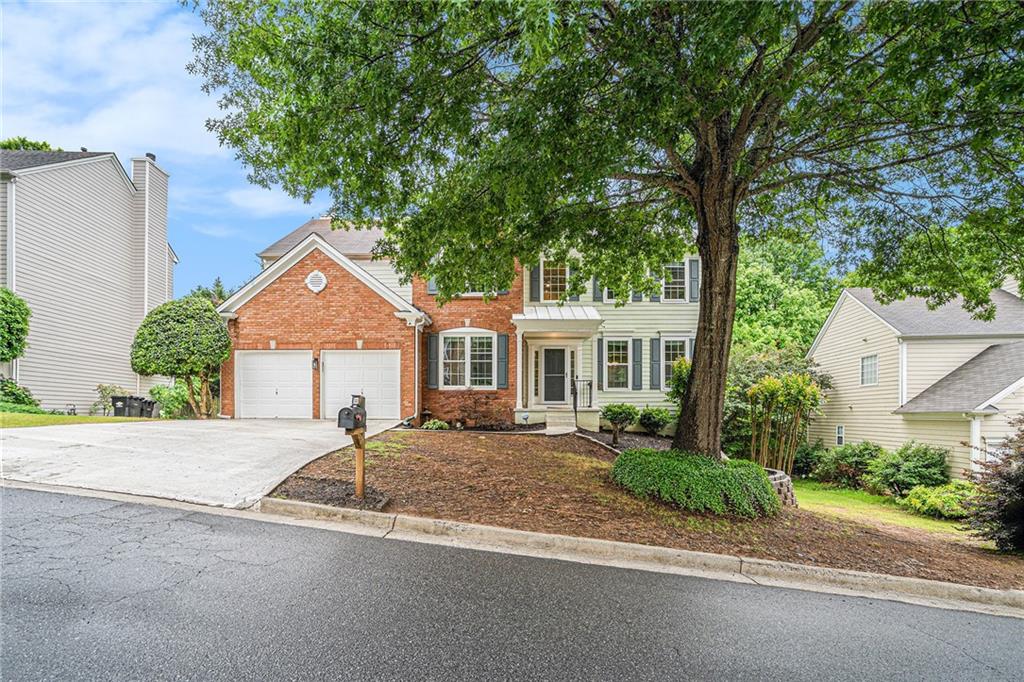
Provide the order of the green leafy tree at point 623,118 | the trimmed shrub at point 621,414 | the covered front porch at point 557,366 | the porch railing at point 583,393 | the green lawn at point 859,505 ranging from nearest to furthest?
the green leafy tree at point 623,118 → the green lawn at point 859,505 → the covered front porch at point 557,366 → the porch railing at point 583,393 → the trimmed shrub at point 621,414

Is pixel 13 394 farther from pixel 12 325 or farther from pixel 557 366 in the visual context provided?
pixel 557 366

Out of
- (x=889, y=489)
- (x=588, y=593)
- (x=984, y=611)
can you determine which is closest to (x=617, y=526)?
(x=588, y=593)

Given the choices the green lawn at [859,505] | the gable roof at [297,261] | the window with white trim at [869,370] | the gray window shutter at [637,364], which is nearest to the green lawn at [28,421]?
the gable roof at [297,261]

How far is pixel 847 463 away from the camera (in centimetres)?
1645

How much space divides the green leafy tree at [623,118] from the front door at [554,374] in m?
7.53

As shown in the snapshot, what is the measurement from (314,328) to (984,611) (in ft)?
47.1

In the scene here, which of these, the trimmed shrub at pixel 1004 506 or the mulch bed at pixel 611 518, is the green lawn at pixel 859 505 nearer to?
the mulch bed at pixel 611 518

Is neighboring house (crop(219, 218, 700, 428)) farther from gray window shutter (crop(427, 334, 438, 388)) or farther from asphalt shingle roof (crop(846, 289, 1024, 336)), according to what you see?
asphalt shingle roof (crop(846, 289, 1024, 336))

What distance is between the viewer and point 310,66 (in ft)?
17.0

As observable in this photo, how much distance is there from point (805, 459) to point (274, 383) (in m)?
17.4

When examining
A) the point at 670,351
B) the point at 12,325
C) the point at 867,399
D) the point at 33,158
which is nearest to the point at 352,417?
the point at 12,325

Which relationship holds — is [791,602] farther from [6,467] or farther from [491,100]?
[6,467]

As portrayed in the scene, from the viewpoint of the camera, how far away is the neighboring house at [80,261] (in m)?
14.4

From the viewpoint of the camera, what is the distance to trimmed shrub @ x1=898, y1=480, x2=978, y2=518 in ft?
37.6
